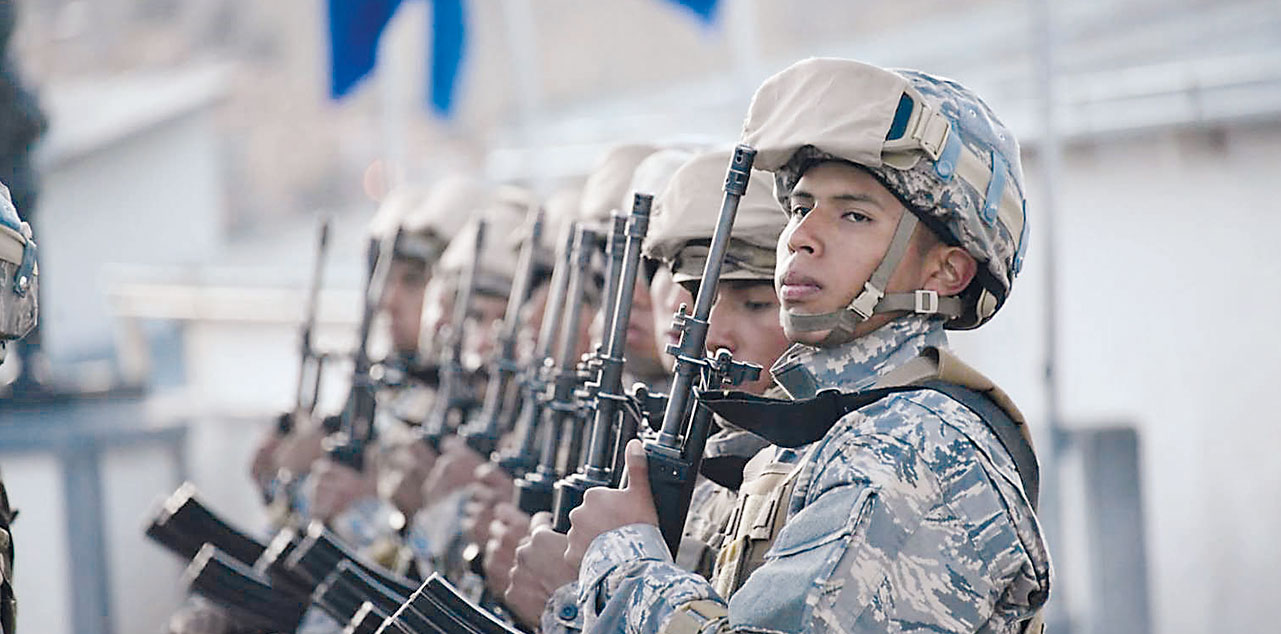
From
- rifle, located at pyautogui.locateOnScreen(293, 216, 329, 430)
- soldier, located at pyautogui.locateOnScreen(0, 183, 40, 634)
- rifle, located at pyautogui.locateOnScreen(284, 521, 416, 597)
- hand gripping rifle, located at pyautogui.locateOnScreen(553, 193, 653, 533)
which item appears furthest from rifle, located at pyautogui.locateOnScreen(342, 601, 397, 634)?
rifle, located at pyautogui.locateOnScreen(293, 216, 329, 430)

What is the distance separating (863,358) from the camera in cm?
292

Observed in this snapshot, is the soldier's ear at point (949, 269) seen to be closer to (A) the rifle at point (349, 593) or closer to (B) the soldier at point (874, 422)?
(B) the soldier at point (874, 422)

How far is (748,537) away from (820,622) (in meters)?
0.40

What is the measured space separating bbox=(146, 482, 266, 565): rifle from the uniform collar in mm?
3366

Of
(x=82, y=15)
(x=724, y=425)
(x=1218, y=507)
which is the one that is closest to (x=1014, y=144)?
(x=724, y=425)

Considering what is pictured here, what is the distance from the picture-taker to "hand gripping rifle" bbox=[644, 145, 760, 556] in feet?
10.1

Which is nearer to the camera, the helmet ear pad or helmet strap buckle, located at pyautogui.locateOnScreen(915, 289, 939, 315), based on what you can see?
helmet strap buckle, located at pyautogui.locateOnScreen(915, 289, 939, 315)

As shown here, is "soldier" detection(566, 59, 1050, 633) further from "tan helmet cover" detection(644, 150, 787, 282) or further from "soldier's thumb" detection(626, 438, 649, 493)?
"tan helmet cover" detection(644, 150, 787, 282)

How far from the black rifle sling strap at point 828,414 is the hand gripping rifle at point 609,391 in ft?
2.42

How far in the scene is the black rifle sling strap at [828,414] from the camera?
282cm

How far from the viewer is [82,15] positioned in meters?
43.4

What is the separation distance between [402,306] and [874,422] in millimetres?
4063

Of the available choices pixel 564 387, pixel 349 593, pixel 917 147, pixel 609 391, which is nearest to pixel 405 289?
pixel 349 593

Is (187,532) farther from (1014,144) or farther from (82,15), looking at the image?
(82,15)
